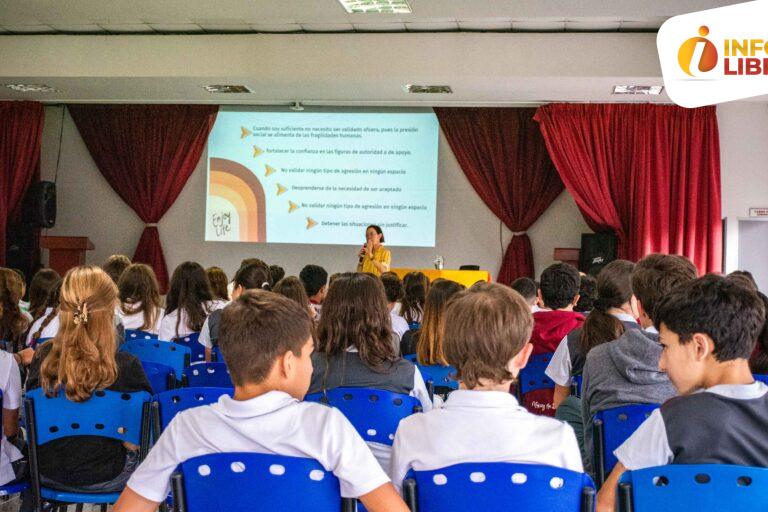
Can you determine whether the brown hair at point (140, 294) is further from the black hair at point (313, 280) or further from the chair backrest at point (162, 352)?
the black hair at point (313, 280)

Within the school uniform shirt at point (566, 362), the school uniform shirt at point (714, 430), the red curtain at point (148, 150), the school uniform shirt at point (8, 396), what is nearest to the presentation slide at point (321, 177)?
the red curtain at point (148, 150)

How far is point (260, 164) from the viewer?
9367 millimetres

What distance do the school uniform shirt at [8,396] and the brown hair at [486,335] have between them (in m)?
1.57

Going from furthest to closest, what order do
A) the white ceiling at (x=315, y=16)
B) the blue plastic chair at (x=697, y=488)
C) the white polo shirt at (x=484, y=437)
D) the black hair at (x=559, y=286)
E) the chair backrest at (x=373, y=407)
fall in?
the white ceiling at (x=315, y=16), the black hair at (x=559, y=286), the chair backrest at (x=373, y=407), the white polo shirt at (x=484, y=437), the blue plastic chair at (x=697, y=488)

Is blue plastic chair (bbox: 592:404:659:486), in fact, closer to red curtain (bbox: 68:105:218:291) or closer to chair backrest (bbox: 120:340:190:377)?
chair backrest (bbox: 120:340:190:377)

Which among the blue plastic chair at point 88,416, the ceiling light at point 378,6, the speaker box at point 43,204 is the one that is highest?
the ceiling light at point 378,6

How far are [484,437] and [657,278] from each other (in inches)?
51.6

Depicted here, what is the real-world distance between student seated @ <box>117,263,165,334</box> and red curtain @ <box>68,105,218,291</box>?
18.0ft

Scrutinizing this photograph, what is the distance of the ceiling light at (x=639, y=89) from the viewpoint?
790 centimetres

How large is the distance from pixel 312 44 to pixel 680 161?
403cm

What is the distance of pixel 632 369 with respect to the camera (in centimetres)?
260

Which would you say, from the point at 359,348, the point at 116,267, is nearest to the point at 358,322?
the point at 359,348

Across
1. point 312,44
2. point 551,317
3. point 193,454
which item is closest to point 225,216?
point 312,44

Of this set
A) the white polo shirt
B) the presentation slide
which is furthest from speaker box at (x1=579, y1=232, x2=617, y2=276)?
the white polo shirt
